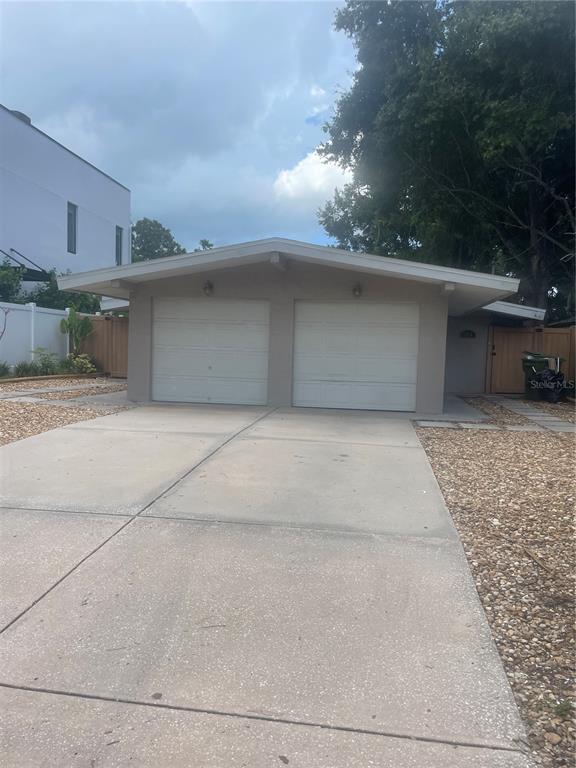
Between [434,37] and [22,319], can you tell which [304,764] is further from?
[434,37]

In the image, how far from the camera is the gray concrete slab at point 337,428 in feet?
27.4

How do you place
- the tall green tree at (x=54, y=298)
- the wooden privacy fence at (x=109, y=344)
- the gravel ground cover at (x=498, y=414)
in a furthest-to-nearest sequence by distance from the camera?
the tall green tree at (x=54, y=298), the wooden privacy fence at (x=109, y=344), the gravel ground cover at (x=498, y=414)

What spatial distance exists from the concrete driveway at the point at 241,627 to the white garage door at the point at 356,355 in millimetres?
5785

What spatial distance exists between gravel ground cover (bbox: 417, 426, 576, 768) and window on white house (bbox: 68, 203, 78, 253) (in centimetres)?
2285

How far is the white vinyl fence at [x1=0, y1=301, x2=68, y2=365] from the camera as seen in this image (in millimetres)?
16406

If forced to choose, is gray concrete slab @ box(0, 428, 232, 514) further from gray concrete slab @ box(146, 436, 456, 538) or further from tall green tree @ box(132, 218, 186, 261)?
tall green tree @ box(132, 218, 186, 261)

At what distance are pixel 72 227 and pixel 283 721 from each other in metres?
27.3

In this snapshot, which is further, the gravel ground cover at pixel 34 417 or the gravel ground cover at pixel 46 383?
the gravel ground cover at pixel 46 383

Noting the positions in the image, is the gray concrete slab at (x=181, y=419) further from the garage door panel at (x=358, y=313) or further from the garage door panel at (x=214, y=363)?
the garage door panel at (x=358, y=313)

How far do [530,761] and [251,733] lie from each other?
3.56 feet

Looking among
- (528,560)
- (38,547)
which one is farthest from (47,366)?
(528,560)

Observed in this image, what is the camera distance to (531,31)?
13492 mm

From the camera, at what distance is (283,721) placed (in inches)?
96.0

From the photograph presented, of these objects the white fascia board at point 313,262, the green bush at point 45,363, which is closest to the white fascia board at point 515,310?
the white fascia board at point 313,262
